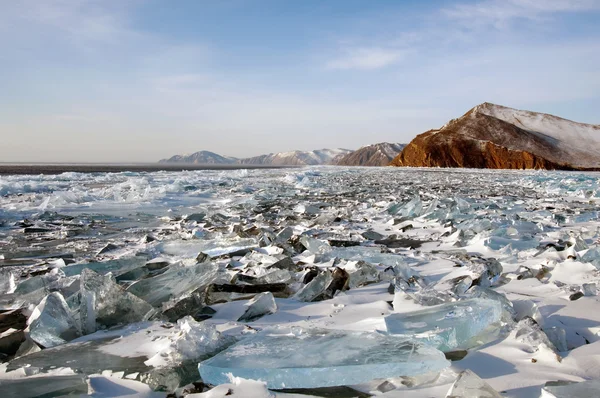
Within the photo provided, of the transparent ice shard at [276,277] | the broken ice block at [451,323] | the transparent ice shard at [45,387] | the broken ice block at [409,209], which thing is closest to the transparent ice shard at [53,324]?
the transparent ice shard at [45,387]

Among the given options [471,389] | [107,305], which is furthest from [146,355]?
[471,389]

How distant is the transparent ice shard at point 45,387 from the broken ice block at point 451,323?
1.03 metres

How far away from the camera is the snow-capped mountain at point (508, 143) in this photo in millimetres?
46650

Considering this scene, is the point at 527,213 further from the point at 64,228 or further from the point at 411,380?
the point at 64,228

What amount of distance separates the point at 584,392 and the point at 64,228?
5.02 meters

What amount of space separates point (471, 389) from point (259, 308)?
3.50ft

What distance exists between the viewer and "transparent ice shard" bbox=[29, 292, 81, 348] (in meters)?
1.52

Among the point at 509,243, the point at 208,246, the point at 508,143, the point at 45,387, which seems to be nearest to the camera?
the point at 45,387

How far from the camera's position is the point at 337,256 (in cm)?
292

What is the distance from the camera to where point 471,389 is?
970 millimetres

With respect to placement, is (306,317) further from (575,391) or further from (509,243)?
(509,243)

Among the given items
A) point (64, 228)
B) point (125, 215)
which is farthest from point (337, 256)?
point (125, 215)

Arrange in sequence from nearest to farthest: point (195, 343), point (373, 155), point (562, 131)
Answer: point (195, 343) < point (562, 131) < point (373, 155)

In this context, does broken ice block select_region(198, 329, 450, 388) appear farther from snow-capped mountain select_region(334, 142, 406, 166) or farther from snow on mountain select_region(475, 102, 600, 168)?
snow-capped mountain select_region(334, 142, 406, 166)
